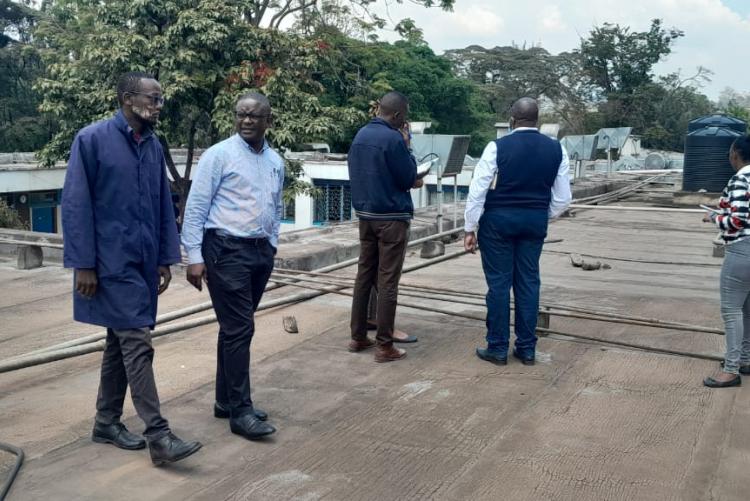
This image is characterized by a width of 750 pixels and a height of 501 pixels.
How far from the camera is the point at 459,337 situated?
20.3 feet

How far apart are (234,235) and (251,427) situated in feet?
3.10

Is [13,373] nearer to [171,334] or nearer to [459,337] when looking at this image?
[171,334]

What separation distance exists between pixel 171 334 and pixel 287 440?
7.67 ft

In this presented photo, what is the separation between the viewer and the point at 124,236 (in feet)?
12.5

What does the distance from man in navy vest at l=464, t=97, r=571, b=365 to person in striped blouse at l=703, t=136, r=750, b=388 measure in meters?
1.04

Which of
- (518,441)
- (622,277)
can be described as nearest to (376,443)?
(518,441)

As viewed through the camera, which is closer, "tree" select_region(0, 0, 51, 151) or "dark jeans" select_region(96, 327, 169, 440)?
"dark jeans" select_region(96, 327, 169, 440)

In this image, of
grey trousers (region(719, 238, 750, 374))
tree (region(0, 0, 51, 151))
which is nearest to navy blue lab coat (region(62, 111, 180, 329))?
grey trousers (region(719, 238, 750, 374))

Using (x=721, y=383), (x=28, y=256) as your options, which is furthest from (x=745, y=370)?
(x=28, y=256)

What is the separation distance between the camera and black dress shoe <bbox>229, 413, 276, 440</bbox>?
4.12 meters

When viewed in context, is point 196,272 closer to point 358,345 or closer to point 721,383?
point 358,345

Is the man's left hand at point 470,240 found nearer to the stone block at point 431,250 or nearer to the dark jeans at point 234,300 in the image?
the dark jeans at point 234,300

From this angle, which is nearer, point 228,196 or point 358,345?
point 228,196

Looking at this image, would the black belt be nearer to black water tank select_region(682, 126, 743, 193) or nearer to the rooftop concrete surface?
the rooftop concrete surface
